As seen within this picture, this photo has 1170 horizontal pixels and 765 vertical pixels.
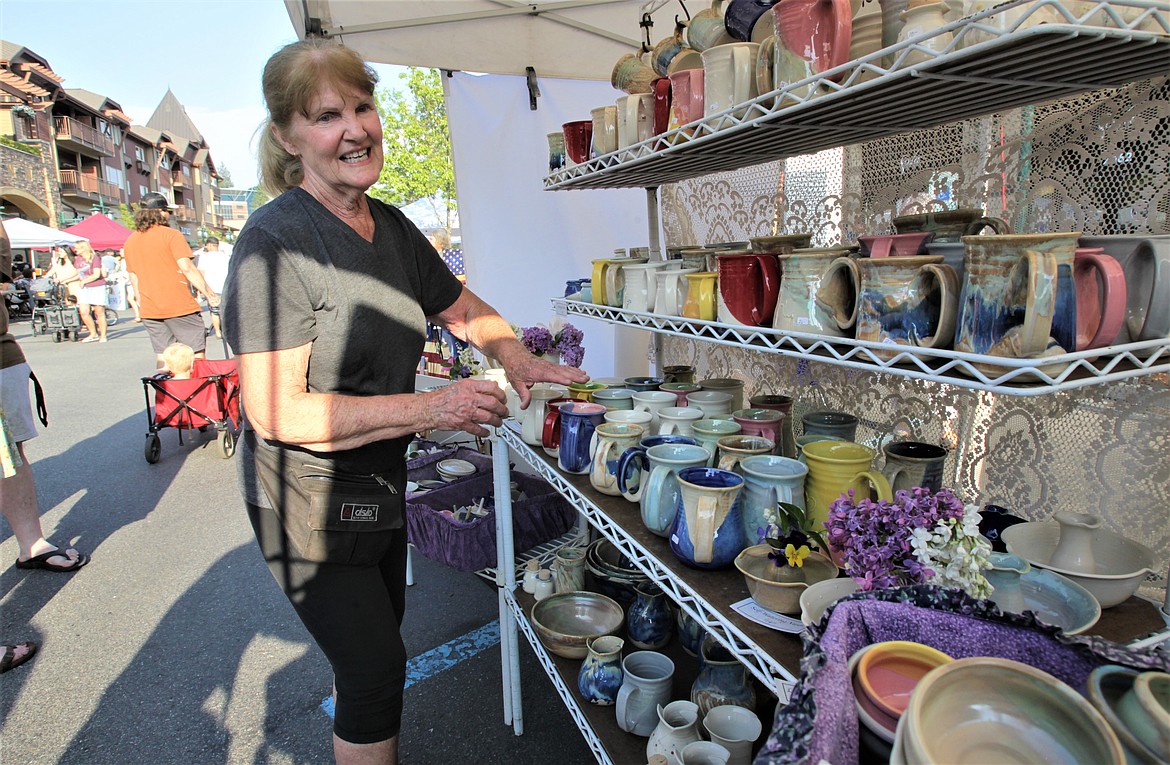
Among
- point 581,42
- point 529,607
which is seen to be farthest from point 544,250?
point 529,607

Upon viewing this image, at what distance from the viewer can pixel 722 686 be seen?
62.0 inches

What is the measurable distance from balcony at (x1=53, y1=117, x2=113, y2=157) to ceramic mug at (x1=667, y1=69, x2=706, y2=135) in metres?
37.9

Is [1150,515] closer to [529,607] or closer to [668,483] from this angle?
[668,483]

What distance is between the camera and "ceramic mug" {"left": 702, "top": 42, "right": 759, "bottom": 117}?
115cm

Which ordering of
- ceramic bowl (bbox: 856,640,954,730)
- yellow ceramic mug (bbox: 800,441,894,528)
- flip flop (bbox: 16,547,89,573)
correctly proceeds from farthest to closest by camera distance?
flip flop (bbox: 16,547,89,573)
yellow ceramic mug (bbox: 800,441,894,528)
ceramic bowl (bbox: 856,640,954,730)

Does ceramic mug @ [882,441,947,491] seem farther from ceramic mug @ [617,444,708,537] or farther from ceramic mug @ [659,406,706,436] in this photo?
ceramic mug @ [659,406,706,436]

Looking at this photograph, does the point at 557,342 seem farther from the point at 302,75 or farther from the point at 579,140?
the point at 302,75

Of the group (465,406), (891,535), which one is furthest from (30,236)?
(891,535)

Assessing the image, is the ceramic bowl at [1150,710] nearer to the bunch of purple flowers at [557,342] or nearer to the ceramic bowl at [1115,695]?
the ceramic bowl at [1115,695]

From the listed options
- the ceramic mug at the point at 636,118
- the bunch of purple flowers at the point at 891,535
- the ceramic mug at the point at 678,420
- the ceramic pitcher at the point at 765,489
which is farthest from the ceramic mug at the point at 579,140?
the bunch of purple flowers at the point at 891,535

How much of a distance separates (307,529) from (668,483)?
2.76 ft

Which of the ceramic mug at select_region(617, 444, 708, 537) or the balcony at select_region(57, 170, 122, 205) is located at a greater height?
the balcony at select_region(57, 170, 122, 205)

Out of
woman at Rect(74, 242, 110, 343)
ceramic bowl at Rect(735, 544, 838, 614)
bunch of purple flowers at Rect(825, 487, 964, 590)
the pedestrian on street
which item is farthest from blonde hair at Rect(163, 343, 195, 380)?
woman at Rect(74, 242, 110, 343)

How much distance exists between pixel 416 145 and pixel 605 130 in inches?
836
